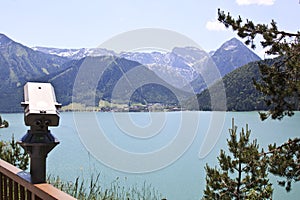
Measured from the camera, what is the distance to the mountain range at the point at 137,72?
20.9 m

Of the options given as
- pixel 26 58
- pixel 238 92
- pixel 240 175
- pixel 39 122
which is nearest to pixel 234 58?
pixel 238 92

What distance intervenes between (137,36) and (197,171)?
10606 mm

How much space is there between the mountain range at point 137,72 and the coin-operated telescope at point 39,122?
0.96 feet

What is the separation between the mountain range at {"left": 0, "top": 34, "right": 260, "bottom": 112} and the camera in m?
20.9

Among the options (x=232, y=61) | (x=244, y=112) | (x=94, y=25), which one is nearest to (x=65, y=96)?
(x=244, y=112)

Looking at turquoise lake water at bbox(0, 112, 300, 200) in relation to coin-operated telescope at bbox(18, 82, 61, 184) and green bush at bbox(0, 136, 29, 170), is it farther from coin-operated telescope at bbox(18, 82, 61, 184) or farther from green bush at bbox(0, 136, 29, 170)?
coin-operated telescope at bbox(18, 82, 61, 184)

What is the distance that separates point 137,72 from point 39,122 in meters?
21.2

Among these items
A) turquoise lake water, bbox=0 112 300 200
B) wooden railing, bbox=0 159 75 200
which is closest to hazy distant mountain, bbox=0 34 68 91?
turquoise lake water, bbox=0 112 300 200

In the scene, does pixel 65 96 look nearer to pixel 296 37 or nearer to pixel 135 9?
pixel 135 9

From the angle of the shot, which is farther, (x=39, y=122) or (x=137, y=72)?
(x=137, y=72)

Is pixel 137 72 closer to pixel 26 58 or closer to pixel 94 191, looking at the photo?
pixel 94 191

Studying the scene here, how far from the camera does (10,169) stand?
1.67m

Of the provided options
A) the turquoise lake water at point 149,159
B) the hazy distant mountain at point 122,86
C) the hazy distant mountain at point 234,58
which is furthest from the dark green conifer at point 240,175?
the hazy distant mountain at point 234,58

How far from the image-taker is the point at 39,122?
4.57 feet
